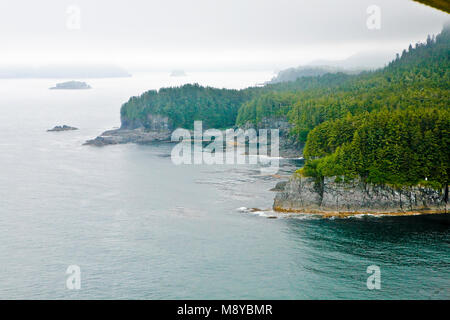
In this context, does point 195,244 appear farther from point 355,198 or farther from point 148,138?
point 148,138

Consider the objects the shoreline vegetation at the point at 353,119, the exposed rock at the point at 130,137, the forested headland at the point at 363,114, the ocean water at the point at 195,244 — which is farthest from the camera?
the exposed rock at the point at 130,137

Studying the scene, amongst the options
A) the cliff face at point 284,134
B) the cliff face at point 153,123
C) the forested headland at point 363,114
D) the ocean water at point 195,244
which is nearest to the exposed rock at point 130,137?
the cliff face at point 153,123

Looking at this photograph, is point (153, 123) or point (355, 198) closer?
point (355, 198)

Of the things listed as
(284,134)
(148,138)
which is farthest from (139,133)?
(284,134)

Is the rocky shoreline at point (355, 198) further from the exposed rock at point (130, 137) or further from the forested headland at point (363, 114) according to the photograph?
the exposed rock at point (130, 137)
